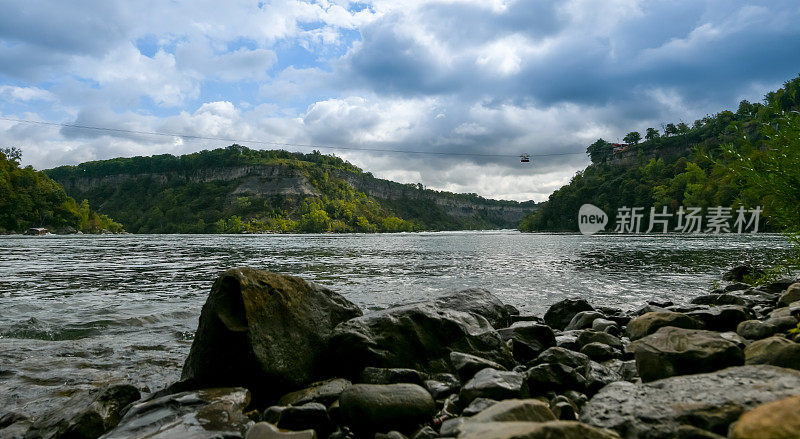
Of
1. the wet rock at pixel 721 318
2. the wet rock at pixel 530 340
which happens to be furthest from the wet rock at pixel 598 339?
the wet rock at pixel 721 318

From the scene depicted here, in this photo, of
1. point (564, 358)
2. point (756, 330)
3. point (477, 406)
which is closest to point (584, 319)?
point (756, 330)

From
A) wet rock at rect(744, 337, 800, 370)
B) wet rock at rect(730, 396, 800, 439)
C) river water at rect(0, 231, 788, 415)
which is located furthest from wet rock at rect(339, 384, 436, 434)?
river water at rect(0, 231, 788, 415)

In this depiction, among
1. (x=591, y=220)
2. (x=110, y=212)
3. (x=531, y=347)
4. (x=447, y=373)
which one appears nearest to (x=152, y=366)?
(x=447, y=373)

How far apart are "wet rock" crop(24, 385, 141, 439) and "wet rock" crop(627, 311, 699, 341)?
8198mm

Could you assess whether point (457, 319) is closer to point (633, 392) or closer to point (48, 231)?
point (633, 392)

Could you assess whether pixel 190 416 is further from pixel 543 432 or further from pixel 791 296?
pixel 791 296

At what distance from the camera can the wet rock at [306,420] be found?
4.37m

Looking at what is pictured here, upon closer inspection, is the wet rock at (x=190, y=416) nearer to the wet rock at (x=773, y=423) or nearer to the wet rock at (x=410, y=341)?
the wet rock at (x=410, y=341)

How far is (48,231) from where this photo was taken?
125 m

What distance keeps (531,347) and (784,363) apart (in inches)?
131

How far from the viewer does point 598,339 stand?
733 centimetres

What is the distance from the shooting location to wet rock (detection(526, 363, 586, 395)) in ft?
17.1

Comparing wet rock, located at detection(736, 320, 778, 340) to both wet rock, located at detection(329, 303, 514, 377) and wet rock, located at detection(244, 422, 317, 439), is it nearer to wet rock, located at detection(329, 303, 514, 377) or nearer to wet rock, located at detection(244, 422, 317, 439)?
wet rock, located at detection(329, 303, 514, 377)

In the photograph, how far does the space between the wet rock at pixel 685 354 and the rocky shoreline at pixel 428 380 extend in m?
0.02
